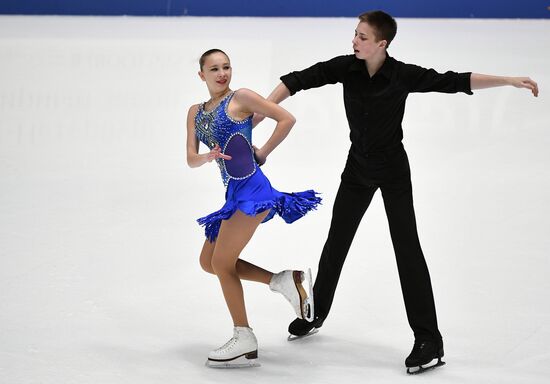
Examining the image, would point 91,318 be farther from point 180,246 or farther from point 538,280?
point 538,280

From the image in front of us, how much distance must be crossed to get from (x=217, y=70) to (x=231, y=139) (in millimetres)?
260

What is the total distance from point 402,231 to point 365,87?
0.56 metres

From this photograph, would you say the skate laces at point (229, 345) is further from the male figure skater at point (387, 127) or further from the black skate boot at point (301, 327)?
the male figure skater at point (387, 127)

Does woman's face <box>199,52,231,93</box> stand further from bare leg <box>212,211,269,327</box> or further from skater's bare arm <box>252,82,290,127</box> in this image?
bare leg <box>212,211,269,327</box>

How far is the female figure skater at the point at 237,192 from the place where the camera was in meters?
3.54

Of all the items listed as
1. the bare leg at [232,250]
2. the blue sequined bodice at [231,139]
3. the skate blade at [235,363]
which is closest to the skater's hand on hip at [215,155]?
the blue sequined bodice at [231,139]

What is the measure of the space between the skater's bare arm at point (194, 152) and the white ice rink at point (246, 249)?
2.54ft

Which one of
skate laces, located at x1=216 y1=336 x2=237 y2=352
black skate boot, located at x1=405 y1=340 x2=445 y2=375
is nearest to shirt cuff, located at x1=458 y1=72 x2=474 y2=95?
black skate boot, located at x1=405 y1=340 x2=445 y2=375

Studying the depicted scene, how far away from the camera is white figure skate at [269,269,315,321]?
365cm

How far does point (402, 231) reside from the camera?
3.68m

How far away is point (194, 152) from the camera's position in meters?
3.62

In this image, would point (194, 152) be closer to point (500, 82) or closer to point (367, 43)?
point (367, 43)

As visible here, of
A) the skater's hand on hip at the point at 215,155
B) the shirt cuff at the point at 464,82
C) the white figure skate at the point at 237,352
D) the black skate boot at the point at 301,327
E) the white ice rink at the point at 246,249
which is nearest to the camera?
the skater's hand on hip at the point at 215,155

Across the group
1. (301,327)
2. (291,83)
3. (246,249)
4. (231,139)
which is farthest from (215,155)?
(246,249)
